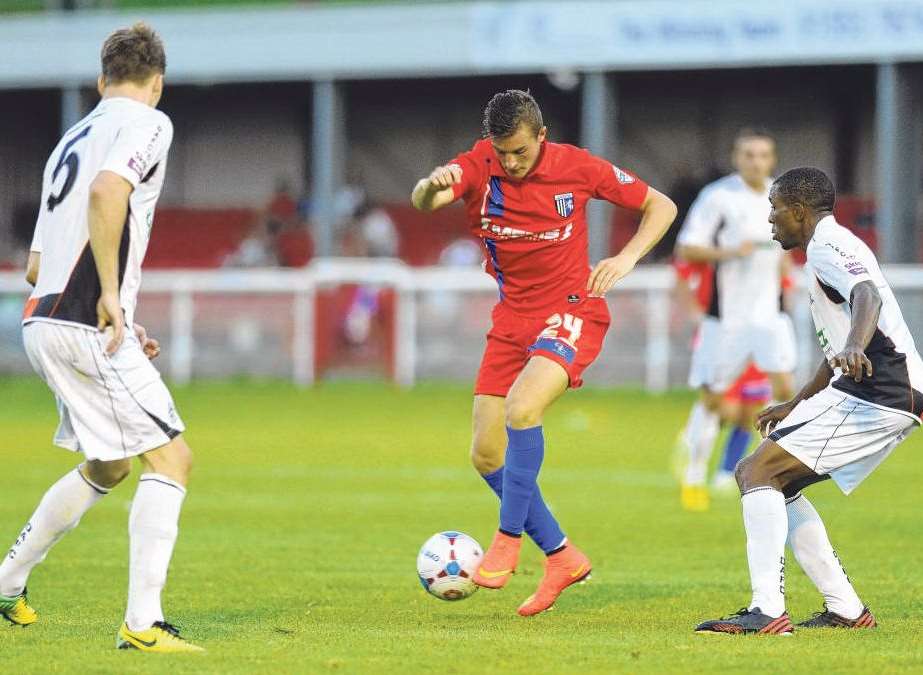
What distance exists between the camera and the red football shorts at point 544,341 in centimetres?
778

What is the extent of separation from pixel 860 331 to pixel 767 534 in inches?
36.6

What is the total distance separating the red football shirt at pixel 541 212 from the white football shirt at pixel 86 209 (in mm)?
1924

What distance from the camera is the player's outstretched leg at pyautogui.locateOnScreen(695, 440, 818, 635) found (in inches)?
262

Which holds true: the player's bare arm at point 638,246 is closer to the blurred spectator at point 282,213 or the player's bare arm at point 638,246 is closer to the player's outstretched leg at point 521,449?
the player's outstretched leg at point 521,449

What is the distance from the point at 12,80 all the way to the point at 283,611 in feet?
77.0

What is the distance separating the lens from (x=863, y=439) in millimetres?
6699

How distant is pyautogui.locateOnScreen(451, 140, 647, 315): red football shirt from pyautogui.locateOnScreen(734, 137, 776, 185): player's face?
183 inches

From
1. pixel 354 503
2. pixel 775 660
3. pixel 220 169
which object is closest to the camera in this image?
pixel 775 660

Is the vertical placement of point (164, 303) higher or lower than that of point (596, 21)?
lower

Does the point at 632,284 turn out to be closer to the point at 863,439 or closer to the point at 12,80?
the point at 12,80

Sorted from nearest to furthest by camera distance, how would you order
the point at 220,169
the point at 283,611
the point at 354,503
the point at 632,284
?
the point at 283,611
the point at 354,503
the point at 632,284
the point at 220,169

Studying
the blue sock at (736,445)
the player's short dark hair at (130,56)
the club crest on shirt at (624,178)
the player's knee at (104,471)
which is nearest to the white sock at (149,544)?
the player's knee at (104,471)

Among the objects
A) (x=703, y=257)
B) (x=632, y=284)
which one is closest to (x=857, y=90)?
(x=632, y=284)

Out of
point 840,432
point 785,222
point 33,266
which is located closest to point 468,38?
point 785,222
